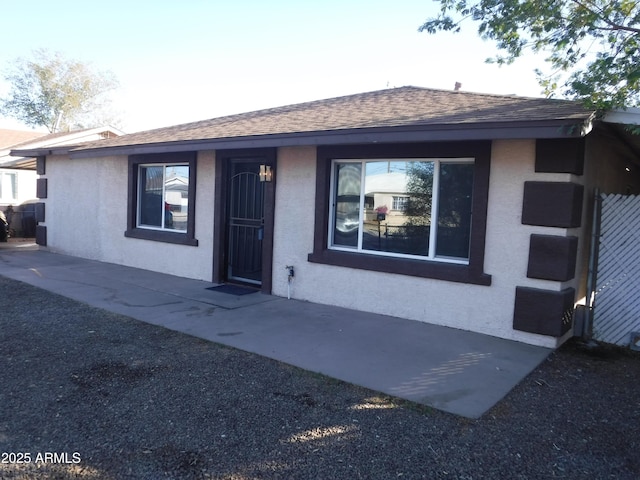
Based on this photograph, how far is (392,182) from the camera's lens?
736 cm

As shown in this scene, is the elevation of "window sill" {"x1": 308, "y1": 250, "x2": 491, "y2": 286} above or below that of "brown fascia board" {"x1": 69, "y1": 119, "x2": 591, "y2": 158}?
below

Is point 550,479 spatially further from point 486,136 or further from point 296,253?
point 296,253

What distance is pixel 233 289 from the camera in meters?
8.95

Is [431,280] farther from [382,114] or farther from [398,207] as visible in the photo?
[382,114]

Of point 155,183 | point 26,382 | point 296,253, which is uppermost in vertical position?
point 155,183

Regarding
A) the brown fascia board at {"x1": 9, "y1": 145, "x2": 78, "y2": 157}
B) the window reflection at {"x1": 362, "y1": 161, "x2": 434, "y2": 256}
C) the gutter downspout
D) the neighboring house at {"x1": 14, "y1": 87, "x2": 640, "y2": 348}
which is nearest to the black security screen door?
the neighboring house at {"x1": 14, "y1": 87, "x2": 640, "y2": 348}

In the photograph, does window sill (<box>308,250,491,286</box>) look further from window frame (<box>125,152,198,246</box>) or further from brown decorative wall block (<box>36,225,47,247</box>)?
brown decorative wall block (<box>36,225,47,247</box>)

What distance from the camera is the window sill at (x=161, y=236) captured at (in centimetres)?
991

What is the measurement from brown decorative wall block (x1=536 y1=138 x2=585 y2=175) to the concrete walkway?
2.16m

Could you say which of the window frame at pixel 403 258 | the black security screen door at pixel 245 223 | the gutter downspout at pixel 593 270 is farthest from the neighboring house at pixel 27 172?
the gutter downspout at pixel 593 270

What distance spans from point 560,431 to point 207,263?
7090mm

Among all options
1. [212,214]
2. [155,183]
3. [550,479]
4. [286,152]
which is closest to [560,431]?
[550,479]

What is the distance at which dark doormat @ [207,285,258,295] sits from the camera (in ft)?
28.6

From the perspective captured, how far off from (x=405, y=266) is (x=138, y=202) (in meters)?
6.83
